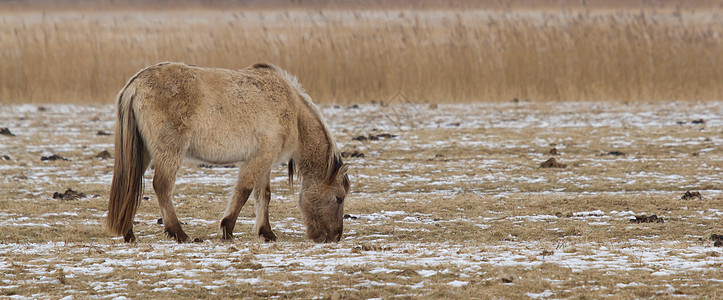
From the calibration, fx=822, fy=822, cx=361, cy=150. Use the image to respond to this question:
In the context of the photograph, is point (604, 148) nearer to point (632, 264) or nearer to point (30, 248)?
point (632, 264)

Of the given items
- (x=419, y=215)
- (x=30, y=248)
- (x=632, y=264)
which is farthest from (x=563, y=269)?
(x=30, y=248)

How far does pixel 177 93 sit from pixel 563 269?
3451mm

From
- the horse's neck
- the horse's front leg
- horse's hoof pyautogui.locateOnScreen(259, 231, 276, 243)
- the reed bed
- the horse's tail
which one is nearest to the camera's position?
the horse's tail

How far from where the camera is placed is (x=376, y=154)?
1250 cm

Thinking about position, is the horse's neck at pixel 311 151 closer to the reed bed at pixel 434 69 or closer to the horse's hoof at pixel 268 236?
the horse's hoof at pixel 268 236

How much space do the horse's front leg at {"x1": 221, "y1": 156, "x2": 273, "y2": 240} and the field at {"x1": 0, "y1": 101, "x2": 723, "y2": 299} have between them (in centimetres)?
21

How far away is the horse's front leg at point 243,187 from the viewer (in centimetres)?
703

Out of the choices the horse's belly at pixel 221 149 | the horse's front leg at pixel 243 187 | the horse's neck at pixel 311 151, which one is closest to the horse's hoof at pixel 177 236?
the horse's front leg at pixel 243 187

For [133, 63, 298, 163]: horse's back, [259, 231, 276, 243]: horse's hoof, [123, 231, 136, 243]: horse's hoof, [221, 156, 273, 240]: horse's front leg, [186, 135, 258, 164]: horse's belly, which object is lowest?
[259, 231, 276, 243]: horse's hoof

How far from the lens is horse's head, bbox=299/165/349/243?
731cm

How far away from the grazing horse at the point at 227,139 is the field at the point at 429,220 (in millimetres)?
314

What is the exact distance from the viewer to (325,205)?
24.3 ft

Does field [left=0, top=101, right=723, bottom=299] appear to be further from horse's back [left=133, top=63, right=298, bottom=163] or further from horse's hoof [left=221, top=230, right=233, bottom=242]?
horse's back [left=133, top=63, right=298, bottom=163]

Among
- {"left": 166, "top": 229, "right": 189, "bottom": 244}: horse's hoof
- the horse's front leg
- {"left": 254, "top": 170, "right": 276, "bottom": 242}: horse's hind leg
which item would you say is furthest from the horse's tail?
{"left": 254, "top": 170, "right": 276, "bottom": 242}: horse's hind leg
